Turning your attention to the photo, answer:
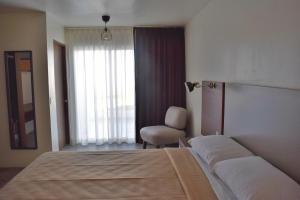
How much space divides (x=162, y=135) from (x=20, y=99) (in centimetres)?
226

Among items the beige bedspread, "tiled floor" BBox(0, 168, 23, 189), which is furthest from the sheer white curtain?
the beige bedspread

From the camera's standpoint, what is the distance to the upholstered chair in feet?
13.5

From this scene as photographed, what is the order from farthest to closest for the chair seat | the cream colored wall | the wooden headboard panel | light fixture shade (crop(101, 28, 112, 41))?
1. light fixture shade (crop(101, 28, 112, 41))
2. the chair seat
3. the cream colored wall
4. the wooden headboard panel

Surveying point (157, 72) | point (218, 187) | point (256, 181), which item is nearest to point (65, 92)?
point (157, 72)

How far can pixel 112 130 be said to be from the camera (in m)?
4.95

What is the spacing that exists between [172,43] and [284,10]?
3.25 metres

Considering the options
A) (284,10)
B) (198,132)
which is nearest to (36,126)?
(198,132)

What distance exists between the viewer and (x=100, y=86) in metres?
4.86

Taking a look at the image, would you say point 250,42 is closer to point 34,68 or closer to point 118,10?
point 118,10

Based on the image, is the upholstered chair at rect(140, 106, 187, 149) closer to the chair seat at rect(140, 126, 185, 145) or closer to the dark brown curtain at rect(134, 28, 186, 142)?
the chair seat at rect(140, 126, 185, 145)

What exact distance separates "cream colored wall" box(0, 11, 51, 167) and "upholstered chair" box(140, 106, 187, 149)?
159cm

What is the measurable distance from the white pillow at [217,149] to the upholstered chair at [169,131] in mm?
1723

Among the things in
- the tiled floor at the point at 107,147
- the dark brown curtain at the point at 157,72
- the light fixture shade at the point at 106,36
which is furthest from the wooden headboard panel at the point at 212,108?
the light fixture shade at the point at 106,36

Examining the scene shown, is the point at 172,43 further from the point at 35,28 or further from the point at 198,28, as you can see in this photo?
the point at 35,28
